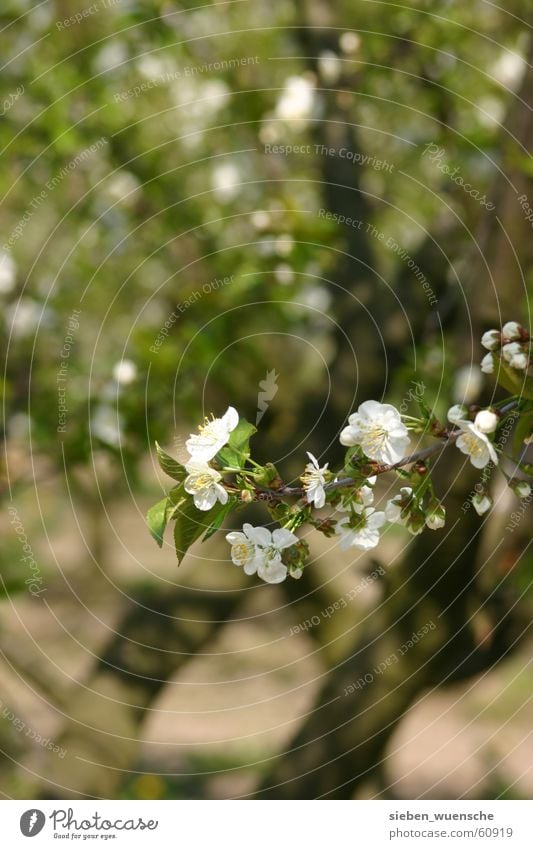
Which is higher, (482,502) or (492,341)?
(492,341)

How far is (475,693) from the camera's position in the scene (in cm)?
370

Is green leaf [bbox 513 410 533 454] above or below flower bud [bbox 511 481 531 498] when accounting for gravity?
above

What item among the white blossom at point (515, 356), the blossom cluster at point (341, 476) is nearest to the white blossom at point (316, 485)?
the blossom cluster at point (341, 476)

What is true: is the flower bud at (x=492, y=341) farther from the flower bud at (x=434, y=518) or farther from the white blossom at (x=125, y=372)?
the white blossom at (x=125, y=372)

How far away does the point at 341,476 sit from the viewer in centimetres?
89

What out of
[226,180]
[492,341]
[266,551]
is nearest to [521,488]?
[492,341]

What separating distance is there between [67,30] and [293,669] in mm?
2743

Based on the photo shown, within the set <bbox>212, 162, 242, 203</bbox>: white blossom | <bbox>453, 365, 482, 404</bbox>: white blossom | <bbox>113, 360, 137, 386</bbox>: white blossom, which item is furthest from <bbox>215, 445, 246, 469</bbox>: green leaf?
<bbox>212, 162, 242, 203</bbox>: white blossom

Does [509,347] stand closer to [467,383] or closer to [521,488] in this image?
[521,488]

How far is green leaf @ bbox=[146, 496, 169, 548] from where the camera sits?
85 cm

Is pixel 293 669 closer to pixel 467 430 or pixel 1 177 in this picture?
pixel 1 177

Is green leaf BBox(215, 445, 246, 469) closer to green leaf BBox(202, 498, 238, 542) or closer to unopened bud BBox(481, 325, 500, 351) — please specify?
green leaf BBox(202, 498, 238, 542)
